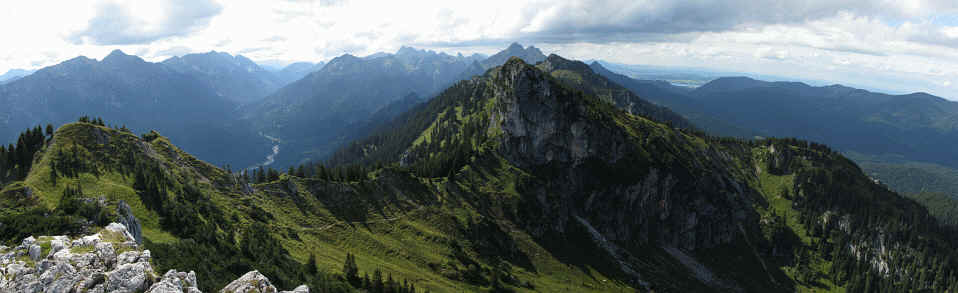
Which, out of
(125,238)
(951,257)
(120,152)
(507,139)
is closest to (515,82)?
(507,139)

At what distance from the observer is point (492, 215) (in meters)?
132

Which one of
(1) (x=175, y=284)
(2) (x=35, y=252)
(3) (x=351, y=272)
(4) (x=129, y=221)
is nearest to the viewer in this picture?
(1) (x=175, y=284)

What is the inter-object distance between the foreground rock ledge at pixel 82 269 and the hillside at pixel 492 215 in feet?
15.5

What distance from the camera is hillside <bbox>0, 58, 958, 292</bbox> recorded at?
Result: 220 ft

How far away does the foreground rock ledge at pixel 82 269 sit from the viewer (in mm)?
34719

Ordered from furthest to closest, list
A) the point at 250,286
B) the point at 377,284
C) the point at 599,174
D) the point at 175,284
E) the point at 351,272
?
the point at 599,174 → the point at 351,272 → the point at 377,284 → the point at 250,286 → the point at 175,284

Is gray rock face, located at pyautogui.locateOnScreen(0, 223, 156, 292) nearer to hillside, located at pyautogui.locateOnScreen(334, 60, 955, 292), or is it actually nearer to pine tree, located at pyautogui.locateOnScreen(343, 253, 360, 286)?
pine tree, located at pyautogui.locateOnScreen(343, 253, 360, 286)

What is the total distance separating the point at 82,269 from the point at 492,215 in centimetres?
10474

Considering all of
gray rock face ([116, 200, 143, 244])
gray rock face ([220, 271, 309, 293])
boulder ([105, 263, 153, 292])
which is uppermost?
boulder ([105, 263, 153, 292])

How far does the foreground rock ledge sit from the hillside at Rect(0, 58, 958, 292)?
4709 mm

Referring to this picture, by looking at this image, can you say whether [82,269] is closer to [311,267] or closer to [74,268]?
[74,268]

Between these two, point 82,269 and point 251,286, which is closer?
point 82,269

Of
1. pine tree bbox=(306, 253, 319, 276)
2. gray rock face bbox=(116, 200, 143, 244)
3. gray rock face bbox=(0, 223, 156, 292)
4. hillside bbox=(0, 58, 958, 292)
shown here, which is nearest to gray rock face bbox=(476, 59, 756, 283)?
hillside bbox=(0, 58, 958, 292)

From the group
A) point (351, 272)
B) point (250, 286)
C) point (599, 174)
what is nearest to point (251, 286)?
point (250, 286)
